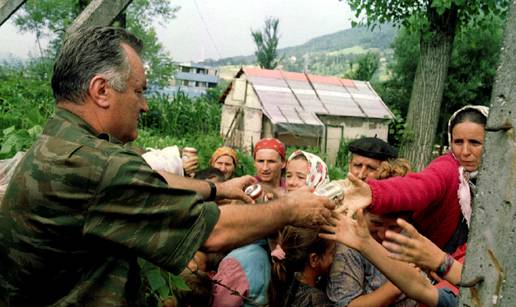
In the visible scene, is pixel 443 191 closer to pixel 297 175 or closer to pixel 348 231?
pixel 348 231

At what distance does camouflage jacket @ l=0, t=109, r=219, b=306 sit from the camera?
5.17ft

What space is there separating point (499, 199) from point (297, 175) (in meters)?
2.86

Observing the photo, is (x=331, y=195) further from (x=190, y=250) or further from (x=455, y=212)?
(x=190, y=250)

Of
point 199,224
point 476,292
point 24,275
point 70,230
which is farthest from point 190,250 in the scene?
point 476,292

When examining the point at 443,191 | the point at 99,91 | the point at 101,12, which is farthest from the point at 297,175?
the point at 99,91

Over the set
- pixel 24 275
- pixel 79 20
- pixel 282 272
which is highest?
pixel 79 20

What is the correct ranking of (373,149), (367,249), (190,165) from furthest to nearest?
(190,165)
(373,149)
(367,249)

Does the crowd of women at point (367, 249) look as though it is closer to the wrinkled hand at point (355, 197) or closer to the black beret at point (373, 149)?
the wrinkled hand at point (355, 197)

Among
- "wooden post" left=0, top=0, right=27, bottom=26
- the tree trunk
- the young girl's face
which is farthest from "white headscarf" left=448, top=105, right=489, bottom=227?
the tree trunk

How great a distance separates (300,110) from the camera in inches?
658

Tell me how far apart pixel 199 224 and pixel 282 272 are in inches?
46.8

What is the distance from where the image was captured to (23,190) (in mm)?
1614

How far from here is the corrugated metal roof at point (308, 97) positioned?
16.5m

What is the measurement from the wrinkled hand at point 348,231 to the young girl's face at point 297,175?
191 cm
